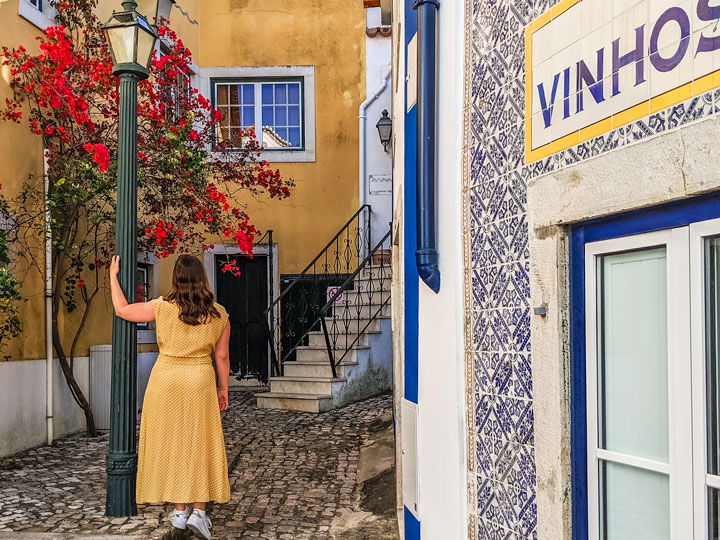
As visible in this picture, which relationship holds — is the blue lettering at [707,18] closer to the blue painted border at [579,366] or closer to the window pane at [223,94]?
the blue painted border at [579,366]

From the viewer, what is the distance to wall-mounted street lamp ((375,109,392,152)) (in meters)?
11.6

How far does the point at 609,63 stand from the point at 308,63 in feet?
34.8

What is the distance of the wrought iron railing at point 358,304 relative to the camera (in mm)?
10570

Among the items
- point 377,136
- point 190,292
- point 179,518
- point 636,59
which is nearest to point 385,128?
point 377,136

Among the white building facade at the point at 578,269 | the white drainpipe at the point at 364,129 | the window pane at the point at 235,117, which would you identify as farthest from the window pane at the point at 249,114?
the white building facade at the point at 578,269

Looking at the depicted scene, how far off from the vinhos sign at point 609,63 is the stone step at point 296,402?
7417 mm

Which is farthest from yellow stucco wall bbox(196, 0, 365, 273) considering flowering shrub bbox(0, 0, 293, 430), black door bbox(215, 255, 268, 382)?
flowering shrub bbox(0, 0, 293, 430)

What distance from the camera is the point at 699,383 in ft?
6.30

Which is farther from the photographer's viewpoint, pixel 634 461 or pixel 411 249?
pixel 411 249

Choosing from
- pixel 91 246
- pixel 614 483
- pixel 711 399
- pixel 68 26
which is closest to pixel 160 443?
pixel 614 483

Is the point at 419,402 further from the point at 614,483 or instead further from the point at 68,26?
the point at 68,26

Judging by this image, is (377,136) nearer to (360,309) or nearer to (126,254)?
(360,309)

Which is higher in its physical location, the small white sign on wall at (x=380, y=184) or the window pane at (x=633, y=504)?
the small white sign on wall at (x=380, y=184)

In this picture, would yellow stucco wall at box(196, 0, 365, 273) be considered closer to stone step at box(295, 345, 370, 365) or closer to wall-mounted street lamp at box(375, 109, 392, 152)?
wall-mounted street lamp at box(375, 109, 392, 152)
